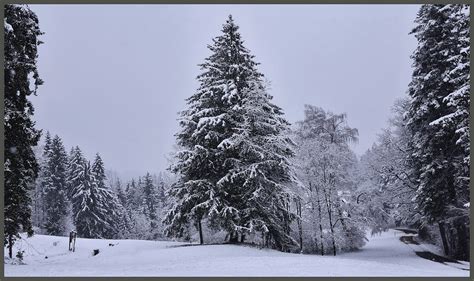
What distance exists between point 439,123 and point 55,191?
5196 centimetres

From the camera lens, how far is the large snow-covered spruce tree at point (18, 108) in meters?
15.9

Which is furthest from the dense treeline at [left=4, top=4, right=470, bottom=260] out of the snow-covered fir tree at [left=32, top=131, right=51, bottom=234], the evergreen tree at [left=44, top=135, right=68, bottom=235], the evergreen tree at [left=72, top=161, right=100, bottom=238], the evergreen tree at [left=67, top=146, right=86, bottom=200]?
the snow-covered fir tree at [left=32, top=131, right=51, bottom=234]

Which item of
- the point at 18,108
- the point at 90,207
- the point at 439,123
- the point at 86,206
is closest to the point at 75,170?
the point at 90,207

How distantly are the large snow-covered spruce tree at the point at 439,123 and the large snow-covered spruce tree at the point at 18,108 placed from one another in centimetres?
2061

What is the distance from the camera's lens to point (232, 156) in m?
25.1

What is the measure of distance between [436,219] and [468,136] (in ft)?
22.2

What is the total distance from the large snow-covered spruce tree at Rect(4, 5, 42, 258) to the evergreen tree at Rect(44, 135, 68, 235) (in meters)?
43.7

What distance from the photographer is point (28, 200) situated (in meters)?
17.5

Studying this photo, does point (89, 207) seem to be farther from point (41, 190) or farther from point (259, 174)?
point (259, 174)

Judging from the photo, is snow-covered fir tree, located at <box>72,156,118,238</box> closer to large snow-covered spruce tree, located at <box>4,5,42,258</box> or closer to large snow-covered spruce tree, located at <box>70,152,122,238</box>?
large snow-covered spruce tree, located at <box>70,152,122,238</box>

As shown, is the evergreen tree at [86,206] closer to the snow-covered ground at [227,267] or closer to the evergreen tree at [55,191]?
the evergreen tree at [55,191]

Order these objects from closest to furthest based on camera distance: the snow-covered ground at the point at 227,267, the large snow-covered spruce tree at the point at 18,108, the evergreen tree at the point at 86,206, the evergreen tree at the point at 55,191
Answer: the snow-covered ground at the point at 227,267
the large snow-covered spruce tree at the point at 18,108
the evergreen tree at the point at 86,206
the evergreen tree at the point at 55,191

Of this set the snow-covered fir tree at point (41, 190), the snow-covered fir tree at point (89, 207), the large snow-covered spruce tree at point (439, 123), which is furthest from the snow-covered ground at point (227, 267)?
the snow-covered fir tree at point (41, 190)

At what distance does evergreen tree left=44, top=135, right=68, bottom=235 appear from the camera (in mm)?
57156
